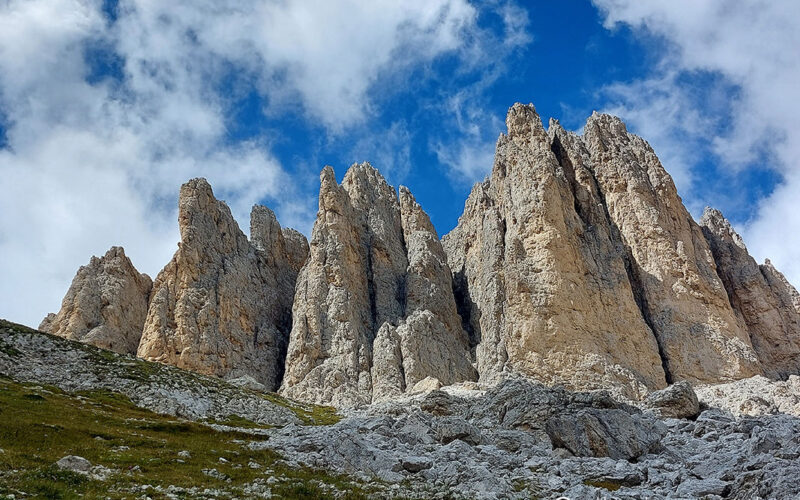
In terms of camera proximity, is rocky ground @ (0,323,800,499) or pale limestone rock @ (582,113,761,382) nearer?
rocky ground @ (0,323,800,499)

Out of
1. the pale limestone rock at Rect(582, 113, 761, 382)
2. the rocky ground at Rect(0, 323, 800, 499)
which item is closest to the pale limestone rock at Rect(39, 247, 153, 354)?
the rocky ground at Rect(0, 323, 800, 499)

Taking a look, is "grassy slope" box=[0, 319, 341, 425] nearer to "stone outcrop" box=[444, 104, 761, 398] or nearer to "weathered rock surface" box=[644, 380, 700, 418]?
"weathered rock surface" box=[644, 380, 700, 418]

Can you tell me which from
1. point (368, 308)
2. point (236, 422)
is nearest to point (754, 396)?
point (236, 422)

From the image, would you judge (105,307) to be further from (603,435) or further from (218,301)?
(603,435)

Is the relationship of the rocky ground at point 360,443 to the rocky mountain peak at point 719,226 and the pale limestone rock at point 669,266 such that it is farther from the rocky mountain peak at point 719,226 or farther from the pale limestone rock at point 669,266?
the rocky mountain peak at point 719,226

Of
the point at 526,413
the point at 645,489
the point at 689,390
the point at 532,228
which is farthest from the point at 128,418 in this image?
the point at 532,228

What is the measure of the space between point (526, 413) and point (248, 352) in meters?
59.8

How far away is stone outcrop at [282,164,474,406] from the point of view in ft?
310

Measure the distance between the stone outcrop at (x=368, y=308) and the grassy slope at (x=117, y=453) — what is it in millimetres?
44665

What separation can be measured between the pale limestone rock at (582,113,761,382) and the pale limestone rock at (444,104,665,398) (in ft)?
9.00

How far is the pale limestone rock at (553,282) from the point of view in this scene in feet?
288

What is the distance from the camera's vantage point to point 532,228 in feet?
322

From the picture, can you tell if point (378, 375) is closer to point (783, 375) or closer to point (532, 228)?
point (532, 228)

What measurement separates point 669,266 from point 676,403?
3921 centimetres
